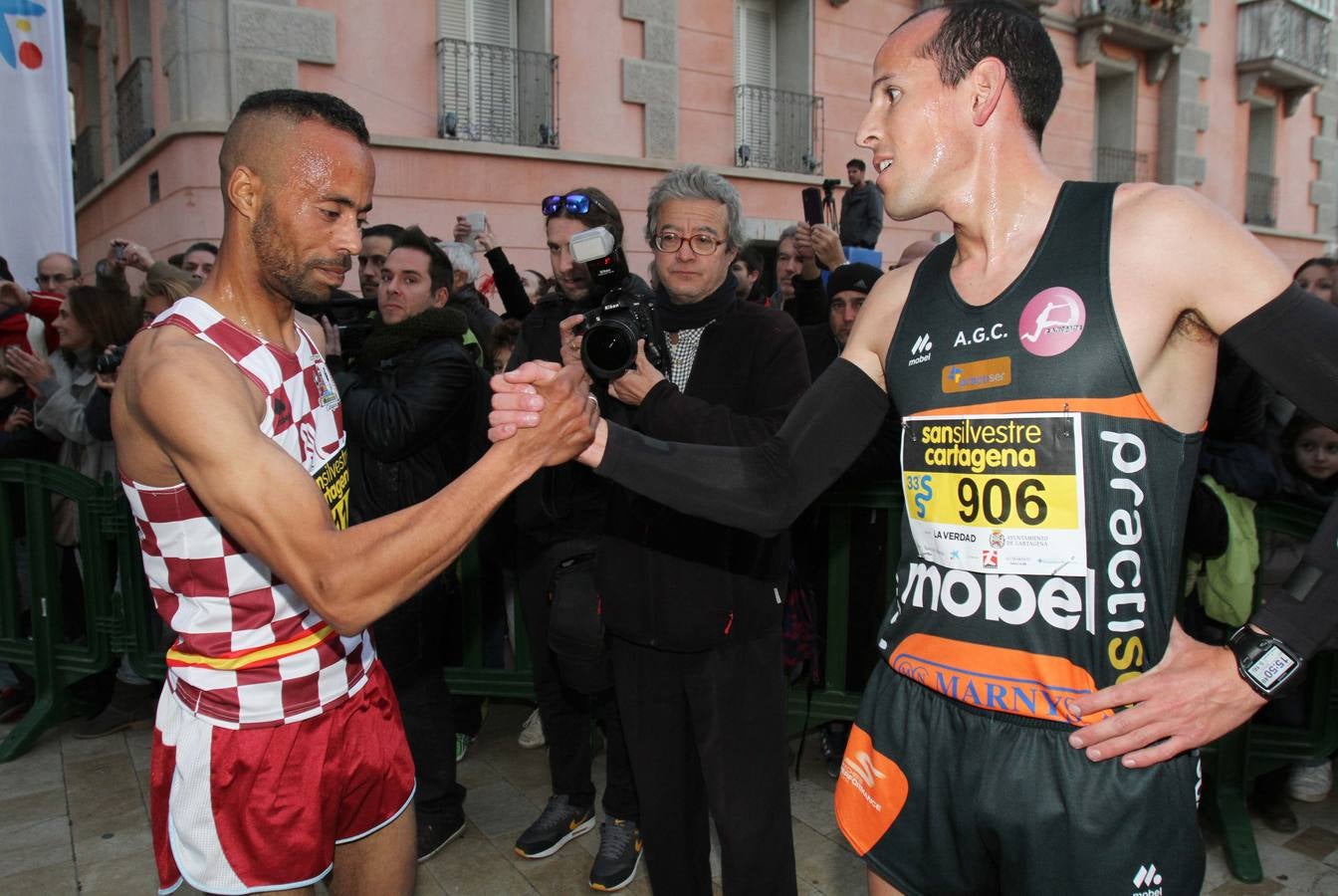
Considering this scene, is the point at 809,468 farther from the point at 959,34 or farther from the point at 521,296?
the point at 521,296

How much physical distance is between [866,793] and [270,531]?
46.9 inches

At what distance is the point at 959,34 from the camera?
1.70 meters

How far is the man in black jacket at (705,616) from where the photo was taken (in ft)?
8.70

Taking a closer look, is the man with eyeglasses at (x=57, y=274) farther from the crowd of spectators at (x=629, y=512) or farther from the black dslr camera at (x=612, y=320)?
the black dslr camera at (x=612, y=320)

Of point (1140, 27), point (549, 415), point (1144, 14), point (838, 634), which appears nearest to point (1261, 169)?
point (1144, 14)

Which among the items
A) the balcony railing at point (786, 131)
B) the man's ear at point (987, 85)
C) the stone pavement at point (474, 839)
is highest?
the balcony railing at point (786, 131)

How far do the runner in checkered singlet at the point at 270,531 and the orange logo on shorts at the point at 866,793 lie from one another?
807 millimetres

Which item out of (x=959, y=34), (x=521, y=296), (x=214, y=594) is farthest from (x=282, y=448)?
(x=521, y=296)

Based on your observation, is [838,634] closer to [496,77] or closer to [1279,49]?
[496,77]

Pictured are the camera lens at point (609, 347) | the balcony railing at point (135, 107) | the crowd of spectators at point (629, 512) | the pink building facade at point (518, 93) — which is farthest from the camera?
the balcony railing at point (135, 107)

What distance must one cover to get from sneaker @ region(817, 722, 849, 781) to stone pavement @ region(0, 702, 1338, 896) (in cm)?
5

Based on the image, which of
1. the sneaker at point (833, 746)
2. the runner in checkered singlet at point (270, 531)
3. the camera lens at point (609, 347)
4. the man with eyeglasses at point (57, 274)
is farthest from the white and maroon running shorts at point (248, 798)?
the man with eyeglasses at point (57, 274)

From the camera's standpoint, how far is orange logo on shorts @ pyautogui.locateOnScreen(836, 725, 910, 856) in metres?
1.74

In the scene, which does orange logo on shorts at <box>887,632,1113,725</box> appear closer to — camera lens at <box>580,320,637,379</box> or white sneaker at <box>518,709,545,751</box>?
camera lens at <box>580,320,637,379</box>
